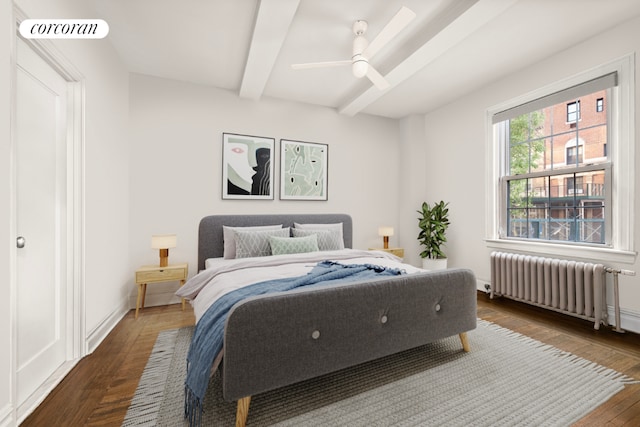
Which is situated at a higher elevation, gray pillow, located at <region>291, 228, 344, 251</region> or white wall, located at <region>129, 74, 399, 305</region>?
white wall, located at <region>129, 74, 399, 305</region>

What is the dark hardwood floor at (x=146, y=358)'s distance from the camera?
4.83ft

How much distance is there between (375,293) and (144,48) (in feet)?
10.6

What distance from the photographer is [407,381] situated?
1.76m

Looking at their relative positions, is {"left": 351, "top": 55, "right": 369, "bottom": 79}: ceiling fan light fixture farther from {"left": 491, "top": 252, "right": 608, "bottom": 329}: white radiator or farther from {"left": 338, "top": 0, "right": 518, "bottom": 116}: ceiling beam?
{"left": 491, "top": 252, "right": 608, "bottom": 329}: white radiator

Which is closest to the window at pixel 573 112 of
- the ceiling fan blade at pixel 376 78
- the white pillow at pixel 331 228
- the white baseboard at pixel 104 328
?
the ceiling fan blade at pixel 376 78

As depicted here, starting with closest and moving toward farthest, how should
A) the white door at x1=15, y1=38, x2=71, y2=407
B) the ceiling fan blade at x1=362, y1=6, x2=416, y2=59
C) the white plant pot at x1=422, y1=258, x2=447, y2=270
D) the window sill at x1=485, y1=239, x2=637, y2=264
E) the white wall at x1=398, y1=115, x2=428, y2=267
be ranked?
1. the white door at x1=15, y1=38, x2=71, y2=407
2. the ceiling fan blade at x1=362, y1=6, x2=416, y2=59
3. the window sill at x1=485, y1=239, x2=637, y2=264
4. the white plant pot at x1=422, y1=258, x2=447, y2=270
5. the white wall at x1=398, y1=115, x2=428, y2=267

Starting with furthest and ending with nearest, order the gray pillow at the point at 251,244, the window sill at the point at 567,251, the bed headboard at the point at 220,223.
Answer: the bed headboard at the point at 220,223
the gray pillow at the point at 251,244
the window sill at the point at 567,251

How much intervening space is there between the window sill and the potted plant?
2.10 feet

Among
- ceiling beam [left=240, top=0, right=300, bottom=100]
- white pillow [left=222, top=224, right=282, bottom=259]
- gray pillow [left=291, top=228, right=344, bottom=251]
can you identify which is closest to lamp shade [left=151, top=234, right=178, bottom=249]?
white pillow [left=222, top=224, right=282, bottom=259]

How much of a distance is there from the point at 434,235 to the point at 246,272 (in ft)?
9.99

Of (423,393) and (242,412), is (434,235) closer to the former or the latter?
(423,393)

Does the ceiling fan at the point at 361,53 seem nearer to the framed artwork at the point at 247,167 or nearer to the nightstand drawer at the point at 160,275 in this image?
the framed artwork at the point at 247,167

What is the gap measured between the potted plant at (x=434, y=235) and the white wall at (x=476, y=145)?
6.6 inches

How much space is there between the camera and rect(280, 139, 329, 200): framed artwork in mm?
4043
